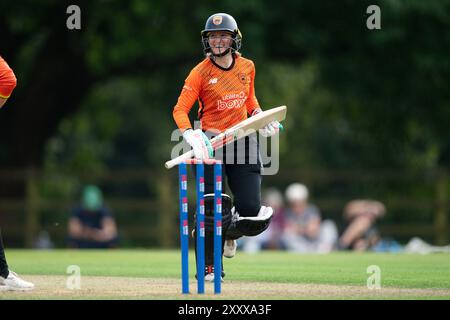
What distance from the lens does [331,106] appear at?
24.9 m

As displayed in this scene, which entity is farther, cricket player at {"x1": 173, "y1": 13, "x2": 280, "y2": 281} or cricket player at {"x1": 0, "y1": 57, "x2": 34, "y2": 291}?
cricket player at {"x1": 173, "y1": 13, "x2": 280, "y2": 281}

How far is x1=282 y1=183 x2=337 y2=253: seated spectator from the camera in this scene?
17375 millimetres

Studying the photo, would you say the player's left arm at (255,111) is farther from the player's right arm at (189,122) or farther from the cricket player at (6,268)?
the cricket player at (6,268)

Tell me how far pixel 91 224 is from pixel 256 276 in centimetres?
900

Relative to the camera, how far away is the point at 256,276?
9484 millimetres

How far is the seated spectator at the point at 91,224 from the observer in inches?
708

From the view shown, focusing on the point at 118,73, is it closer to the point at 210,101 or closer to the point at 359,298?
the point at 210,101

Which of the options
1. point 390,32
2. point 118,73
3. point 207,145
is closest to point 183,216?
point 207,145

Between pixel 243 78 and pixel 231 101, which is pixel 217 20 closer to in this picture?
pixel 243 78

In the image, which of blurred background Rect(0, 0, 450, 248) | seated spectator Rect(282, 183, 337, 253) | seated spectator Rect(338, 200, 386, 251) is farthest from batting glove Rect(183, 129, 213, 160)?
blurred background Rect(0, 0, 450, 248)

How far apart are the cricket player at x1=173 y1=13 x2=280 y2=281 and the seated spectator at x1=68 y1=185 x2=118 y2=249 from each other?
30.4 feet

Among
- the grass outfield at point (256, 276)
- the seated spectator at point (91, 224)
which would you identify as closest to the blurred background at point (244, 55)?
the seated spectator at point (91, 224)

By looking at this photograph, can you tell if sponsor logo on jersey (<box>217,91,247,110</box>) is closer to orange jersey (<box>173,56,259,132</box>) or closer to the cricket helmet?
orange jersey (<box>173,56,259,132</box>)

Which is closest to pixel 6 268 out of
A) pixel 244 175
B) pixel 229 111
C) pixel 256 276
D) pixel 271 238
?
pixel 244 175
